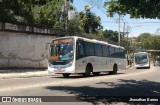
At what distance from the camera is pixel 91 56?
2603 cm

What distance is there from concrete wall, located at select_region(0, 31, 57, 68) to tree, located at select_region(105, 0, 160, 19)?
1837cm

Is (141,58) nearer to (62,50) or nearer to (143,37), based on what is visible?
(62,50)

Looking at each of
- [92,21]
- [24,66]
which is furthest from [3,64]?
[92,21]

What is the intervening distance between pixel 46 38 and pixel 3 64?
23.2 ft

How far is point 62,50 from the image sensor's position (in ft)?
77.7

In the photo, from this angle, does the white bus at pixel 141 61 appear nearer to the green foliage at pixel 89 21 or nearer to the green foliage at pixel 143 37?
the green foliage at pixel 89 21

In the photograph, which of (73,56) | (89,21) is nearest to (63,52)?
(73,56)

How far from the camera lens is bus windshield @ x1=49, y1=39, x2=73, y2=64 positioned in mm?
23453

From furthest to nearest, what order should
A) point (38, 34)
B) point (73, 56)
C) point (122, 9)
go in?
point (38, 34), point (73, 56), point (122, 9)

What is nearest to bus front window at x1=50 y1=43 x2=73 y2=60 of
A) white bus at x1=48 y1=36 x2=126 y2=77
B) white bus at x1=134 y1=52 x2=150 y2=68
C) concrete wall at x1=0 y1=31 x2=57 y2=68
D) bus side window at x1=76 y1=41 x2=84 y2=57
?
white bus at x1=48 y1=36 x2=126 y2=77

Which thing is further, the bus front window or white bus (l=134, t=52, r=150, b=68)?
white bus (l=134, t=52, r=150, b=68)

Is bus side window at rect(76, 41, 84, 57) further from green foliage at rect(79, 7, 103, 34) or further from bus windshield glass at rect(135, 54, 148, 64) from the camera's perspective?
green foliage at rect(79, 7, 103, 34)

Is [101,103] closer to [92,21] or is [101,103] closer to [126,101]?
[126,101]

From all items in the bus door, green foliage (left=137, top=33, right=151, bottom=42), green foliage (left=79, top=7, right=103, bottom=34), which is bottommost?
the bus door
